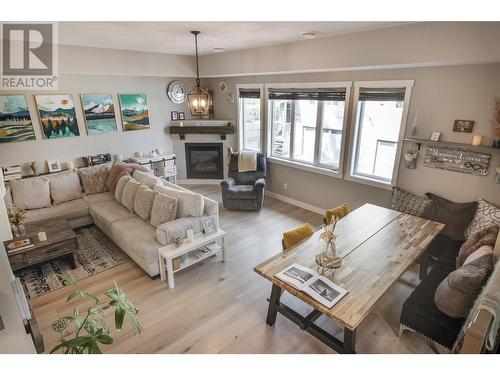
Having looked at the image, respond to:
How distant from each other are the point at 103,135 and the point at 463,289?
19.1 feet

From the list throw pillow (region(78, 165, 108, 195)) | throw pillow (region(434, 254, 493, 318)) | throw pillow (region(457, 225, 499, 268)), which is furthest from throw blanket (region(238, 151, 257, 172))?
throw pillow (region(434, 254, 493, 318))

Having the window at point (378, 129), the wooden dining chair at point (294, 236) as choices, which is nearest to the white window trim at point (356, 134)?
the window at point (378, 129)

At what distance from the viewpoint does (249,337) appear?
2.63m

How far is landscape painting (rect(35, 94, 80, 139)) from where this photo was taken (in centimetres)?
475

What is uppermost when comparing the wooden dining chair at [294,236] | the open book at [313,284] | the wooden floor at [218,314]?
the wooden dining chair at [294,236]

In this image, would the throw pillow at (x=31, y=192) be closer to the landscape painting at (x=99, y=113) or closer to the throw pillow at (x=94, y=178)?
the throw pillow at (x=94, y=178)

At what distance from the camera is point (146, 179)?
4605mm

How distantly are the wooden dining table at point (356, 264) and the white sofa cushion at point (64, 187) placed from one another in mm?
3805

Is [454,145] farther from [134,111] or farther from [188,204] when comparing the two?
[134,111]

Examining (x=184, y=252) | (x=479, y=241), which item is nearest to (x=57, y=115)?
(x=184, y=252)

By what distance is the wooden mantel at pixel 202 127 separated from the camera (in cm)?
629

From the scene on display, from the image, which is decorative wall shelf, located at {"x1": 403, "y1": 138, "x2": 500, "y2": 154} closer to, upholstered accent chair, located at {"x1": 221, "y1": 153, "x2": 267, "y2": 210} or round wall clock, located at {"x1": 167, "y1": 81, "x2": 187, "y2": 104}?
upholstered accent chair, located at {"x1": 221, "y1": 153, "x2": 267, "y2": 210}

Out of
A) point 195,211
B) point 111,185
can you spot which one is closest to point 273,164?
point 195,211

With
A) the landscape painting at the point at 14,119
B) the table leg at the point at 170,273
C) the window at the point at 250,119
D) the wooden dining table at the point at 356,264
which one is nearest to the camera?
the wooden dining table at the point at 356,264
